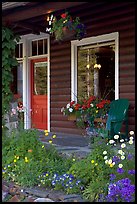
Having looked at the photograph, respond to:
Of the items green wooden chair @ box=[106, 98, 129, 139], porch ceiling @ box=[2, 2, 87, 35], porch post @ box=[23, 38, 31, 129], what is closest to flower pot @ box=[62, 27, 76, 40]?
porch ceiling @ box=[2, 2, 87, 35]

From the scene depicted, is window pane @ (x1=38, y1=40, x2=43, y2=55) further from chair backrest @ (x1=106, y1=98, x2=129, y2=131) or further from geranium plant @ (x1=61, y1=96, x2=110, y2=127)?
chair backrest @ (x1=106, y1=98, x2=129, y2=131)

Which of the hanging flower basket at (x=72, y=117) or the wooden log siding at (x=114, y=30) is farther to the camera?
the hanging flower basket at (x=72, y=117)

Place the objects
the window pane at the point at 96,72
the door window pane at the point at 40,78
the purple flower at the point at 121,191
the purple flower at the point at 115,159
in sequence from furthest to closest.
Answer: the door window pane at the point at 40,78 < the window pane at the point at 96,72 < the purple flower at the point at 115,159 < the purple flower at the point at 121,191

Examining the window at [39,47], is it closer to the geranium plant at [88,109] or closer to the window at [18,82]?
the window at [18,82]

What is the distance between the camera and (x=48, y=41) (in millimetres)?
7973

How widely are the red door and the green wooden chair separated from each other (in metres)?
2.44

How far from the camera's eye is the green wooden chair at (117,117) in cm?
574

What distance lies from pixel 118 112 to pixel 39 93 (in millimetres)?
2869

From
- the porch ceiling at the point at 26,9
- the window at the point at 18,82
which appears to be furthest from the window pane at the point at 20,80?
the porch ceiling at the point at 26,9

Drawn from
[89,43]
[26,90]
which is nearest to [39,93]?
[26,90]

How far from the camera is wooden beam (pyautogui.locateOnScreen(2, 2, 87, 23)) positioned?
495cm

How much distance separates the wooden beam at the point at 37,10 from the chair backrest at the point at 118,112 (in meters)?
2.00

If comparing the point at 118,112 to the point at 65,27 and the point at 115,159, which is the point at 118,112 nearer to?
the point at 65,27

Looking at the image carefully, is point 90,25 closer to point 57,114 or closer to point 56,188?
point 57,114
